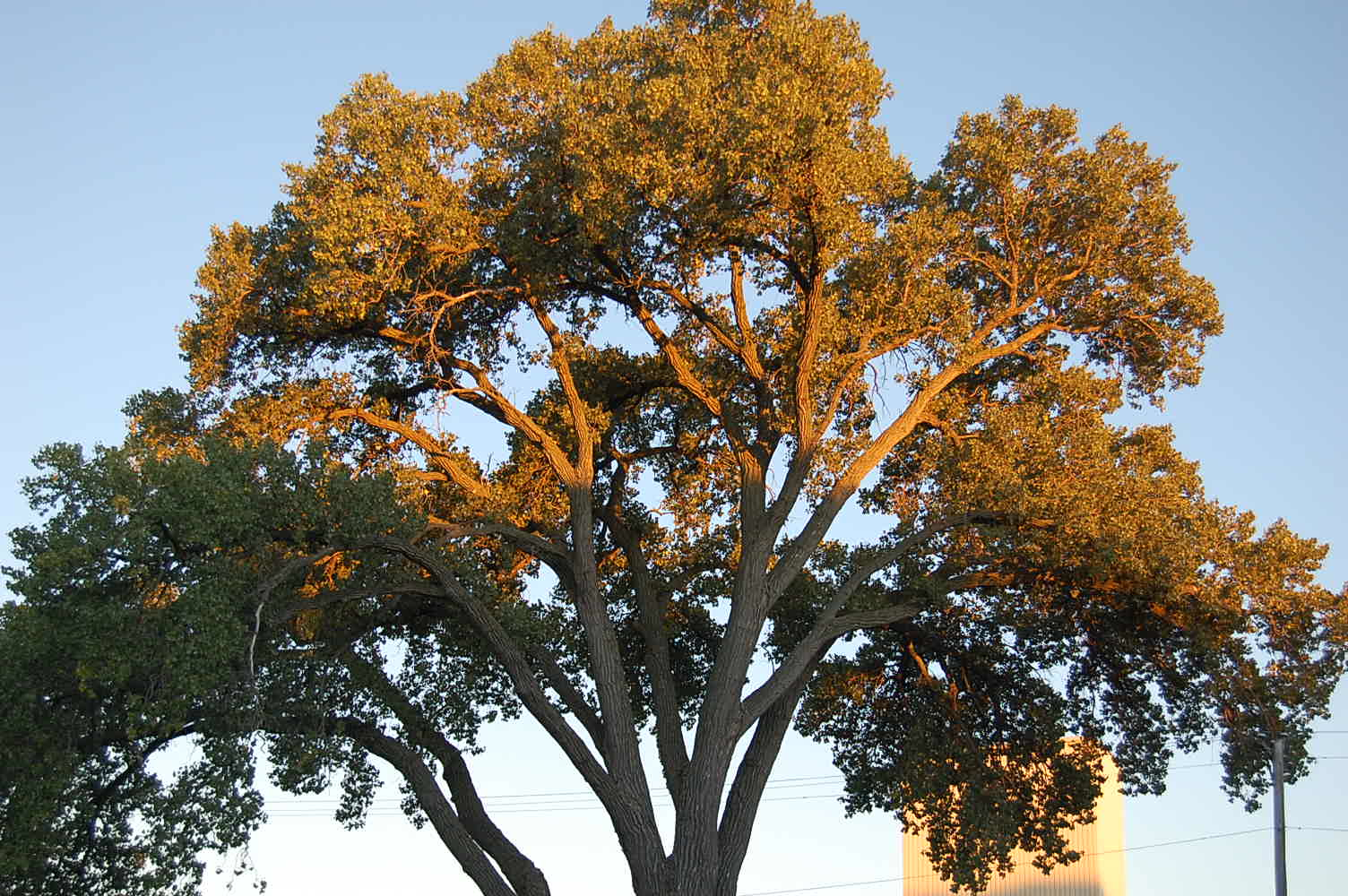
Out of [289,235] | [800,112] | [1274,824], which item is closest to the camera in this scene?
[800,112]

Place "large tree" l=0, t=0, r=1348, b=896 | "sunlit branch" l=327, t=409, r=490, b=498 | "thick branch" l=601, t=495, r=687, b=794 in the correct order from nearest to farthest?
"large tree" l=0, t=0, r=1348, b=896, "sunlit branch" l=327, t=409, r=490, b=498, "thick branch" l=601, t=495, r=687, b=794

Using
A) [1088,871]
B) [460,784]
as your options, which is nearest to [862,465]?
[460,784]

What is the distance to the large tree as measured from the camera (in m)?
16.6

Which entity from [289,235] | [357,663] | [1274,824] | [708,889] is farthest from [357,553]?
[1274,824]

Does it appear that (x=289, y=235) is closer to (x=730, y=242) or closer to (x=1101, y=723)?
(x=730, y=242)

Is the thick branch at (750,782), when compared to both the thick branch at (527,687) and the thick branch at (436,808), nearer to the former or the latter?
the thick branch at (527,687)

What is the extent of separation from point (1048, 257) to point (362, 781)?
536 inches

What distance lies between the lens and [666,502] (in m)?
24.7

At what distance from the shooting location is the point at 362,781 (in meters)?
21.9

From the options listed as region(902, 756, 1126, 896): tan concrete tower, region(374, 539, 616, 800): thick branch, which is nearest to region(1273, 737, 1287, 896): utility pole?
region(374, 539, 616, 800): thick branch

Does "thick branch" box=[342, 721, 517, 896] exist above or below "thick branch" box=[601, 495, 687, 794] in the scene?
below

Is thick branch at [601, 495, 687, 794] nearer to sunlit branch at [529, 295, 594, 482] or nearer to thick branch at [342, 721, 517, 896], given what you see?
sunlit branch at [529, 295, 594, 482]

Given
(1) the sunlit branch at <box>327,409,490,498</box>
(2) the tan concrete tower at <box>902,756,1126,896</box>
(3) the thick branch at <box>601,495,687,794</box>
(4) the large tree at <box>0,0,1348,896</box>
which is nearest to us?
(4) the large tree at <box>0,0,1348,896</box>

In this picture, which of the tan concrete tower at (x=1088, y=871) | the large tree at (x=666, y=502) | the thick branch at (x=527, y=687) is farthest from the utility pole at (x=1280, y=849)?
the tan concrete tower at (x=1088, y=871)
